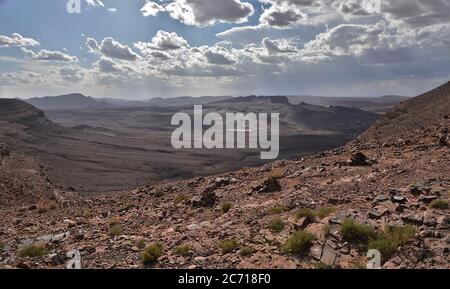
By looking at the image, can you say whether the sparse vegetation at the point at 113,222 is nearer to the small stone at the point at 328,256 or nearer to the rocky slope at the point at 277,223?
the rocky slope at the point at 277,223

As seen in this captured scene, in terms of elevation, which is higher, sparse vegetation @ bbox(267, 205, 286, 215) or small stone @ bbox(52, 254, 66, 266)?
sparse vegetation @ bbox(267, 205, 286, 215)

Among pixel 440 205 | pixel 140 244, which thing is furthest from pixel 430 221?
pixel 140 244

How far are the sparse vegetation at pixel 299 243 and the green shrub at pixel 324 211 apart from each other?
1.43 metres

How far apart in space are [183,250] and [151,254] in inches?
30.8

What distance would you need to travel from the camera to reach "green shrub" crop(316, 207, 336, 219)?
1082 cm

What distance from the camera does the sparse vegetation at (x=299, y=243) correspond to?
30.4 feet

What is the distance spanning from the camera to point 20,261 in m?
10.9

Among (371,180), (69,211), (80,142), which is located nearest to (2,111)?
(80,142)

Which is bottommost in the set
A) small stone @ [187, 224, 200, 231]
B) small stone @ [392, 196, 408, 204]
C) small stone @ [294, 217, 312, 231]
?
small stone @ [187, 224, 200, 231]

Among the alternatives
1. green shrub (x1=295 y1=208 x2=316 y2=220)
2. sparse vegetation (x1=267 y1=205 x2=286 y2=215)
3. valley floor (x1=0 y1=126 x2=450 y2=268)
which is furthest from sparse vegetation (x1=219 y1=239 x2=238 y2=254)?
sparse vegetation (x1=267 y1=205 x2=286 y2=215)

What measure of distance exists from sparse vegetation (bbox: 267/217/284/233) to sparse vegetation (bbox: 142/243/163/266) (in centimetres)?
A: 284

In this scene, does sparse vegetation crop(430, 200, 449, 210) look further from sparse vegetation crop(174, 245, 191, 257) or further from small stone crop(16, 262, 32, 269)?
small stone crop(16, 262, 32, 269)
